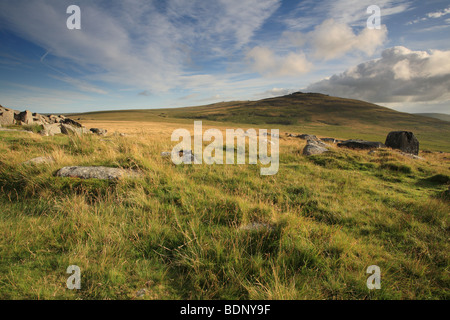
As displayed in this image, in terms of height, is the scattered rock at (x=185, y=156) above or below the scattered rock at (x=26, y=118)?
below

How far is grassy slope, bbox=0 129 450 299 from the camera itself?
9.14 ft

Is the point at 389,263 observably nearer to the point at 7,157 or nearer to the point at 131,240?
the point at 131,240

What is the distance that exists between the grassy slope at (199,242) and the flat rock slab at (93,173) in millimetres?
340

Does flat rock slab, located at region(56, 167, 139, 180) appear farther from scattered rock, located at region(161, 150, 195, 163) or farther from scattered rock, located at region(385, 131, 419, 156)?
scattered rock, located at region(385, 131, 419, 156)

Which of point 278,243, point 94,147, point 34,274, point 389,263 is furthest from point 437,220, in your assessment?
point 94,147

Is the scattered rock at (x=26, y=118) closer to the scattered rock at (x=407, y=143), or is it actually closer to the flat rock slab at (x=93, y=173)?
the flat rock slab at (x=93, y=173)

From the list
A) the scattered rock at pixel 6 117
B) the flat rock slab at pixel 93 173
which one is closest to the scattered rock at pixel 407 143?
the flat rock slab at pixel 93 173

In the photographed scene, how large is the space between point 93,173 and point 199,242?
14.2ft

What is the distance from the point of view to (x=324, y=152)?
14.6 m

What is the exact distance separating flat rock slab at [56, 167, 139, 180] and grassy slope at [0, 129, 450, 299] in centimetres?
34

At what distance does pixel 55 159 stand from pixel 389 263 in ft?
31.8

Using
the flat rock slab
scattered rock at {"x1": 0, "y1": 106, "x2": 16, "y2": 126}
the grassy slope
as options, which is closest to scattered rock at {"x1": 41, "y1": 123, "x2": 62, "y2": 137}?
scattered rock at {"x1": 0, "y1": 106, "x2": 16, "y2": 126}

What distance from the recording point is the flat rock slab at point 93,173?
5.90 m

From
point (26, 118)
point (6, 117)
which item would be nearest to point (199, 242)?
point (6, 117)
